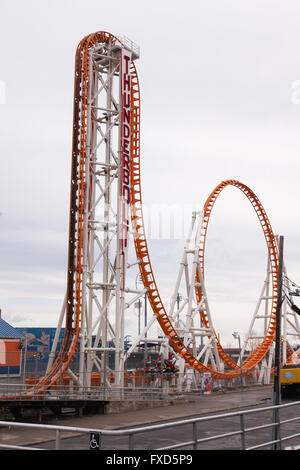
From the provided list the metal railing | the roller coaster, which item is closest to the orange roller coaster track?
the roller coaster

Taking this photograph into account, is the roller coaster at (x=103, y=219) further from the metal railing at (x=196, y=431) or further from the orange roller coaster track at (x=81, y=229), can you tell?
the metal railing at (x=196, y=431)

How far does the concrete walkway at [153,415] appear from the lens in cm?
1589

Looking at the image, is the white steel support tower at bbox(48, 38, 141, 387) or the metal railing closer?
the metal railing

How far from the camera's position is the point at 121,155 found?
28219 mm

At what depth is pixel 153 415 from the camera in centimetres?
2147

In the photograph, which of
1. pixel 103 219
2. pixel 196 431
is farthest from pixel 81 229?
pixel 196 431

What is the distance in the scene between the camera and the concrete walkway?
1589 cm

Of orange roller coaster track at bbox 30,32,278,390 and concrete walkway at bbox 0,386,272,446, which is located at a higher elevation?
orange roller coaster track at bbox 30,32,278,390

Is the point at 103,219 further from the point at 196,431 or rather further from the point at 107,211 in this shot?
the point at 196,431

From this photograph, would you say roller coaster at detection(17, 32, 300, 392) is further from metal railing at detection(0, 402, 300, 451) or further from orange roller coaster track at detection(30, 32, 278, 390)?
metal railing at detection(0, 402, 300, 451)

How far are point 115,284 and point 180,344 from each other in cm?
719

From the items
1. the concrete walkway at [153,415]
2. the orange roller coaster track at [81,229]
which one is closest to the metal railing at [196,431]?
the concrete walkway at [153,415]
